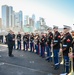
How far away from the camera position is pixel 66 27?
9.20 m

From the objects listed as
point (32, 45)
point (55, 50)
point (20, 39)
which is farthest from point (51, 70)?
point (20, 39)

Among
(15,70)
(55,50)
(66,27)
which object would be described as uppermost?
Result: (66,27)

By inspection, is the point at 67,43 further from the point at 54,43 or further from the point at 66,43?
the point at 54,43

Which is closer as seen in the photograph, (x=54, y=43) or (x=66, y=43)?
(x=66, y=43)

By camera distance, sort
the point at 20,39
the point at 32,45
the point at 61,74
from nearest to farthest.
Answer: the point at 61,74 → the point at 32,45 → the point at 20,39

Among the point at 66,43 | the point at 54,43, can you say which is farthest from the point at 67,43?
the point at 54,43

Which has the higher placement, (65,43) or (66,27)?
(66,27)

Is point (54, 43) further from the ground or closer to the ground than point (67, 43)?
closer to the ground

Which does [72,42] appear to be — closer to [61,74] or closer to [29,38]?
[61,74]

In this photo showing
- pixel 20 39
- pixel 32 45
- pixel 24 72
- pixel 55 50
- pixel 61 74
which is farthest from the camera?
pixel 20 39

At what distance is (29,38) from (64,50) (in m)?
10.0

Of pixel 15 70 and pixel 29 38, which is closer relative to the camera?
pixel 15 70

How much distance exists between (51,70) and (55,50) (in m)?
1.08

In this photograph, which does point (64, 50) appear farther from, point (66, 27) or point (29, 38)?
point (29, 38)
